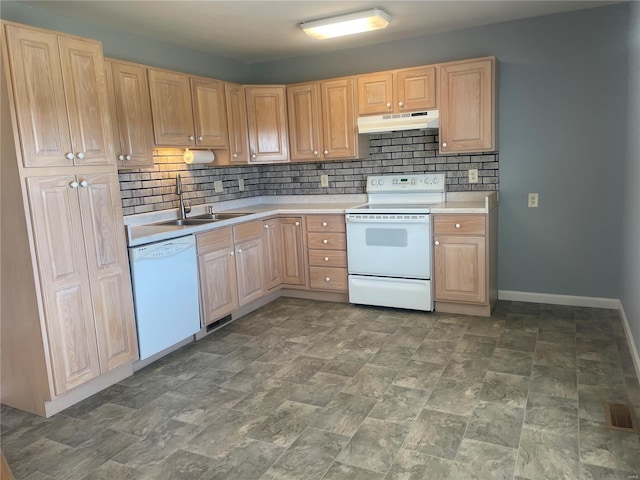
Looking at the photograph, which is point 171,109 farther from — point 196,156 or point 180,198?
point 180,198

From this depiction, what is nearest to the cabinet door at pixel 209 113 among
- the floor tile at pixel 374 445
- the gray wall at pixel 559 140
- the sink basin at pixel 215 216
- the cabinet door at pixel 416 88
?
the sink basin at pixel 215 216

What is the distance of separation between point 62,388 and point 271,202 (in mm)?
2991

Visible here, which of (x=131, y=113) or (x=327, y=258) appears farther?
(x=327, y=258)

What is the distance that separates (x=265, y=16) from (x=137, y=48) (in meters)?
1.08

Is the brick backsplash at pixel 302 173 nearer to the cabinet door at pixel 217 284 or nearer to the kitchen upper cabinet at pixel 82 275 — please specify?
the cabinet door at pixel 217 284

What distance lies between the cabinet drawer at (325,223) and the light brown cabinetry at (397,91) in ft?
3.21

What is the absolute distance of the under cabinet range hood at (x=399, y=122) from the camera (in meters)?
3.97

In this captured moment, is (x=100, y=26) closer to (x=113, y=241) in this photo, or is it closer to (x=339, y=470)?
(x=113, y=241)

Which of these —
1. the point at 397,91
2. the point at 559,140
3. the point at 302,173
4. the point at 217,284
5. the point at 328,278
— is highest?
the point at 397,91

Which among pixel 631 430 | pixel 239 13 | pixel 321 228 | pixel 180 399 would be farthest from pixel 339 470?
pixel 239 13

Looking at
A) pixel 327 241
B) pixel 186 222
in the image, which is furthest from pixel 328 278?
pixel 186 222

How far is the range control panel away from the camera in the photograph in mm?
4301

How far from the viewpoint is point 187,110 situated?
12.4ft

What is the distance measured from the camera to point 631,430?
7.16 ft
